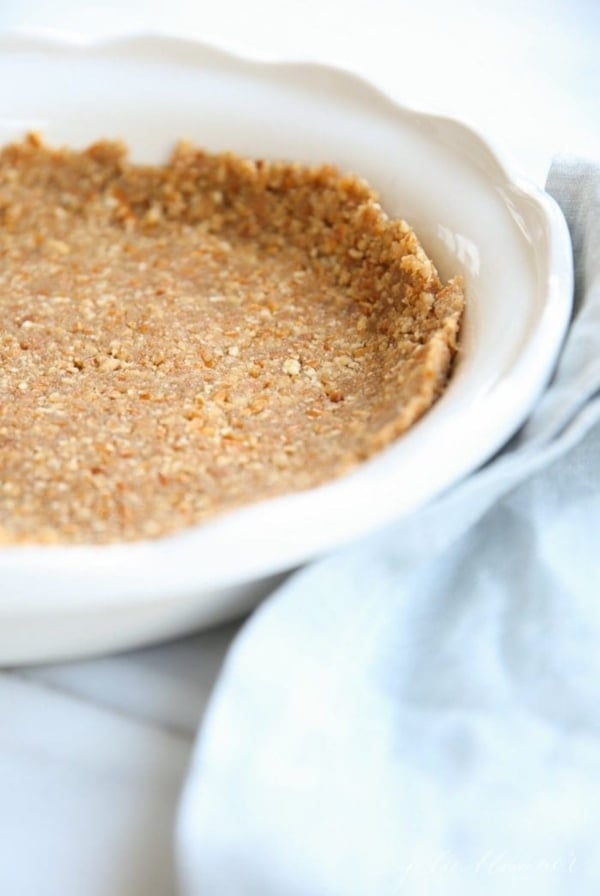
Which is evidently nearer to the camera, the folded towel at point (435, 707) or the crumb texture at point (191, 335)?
the folded towel at point (435, 707)

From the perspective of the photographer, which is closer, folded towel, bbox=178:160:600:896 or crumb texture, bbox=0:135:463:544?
folded towel, bbox=178:160:600:896

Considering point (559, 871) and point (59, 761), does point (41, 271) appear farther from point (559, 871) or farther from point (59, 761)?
point (559, 871)

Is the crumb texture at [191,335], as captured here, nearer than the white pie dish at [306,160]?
No
